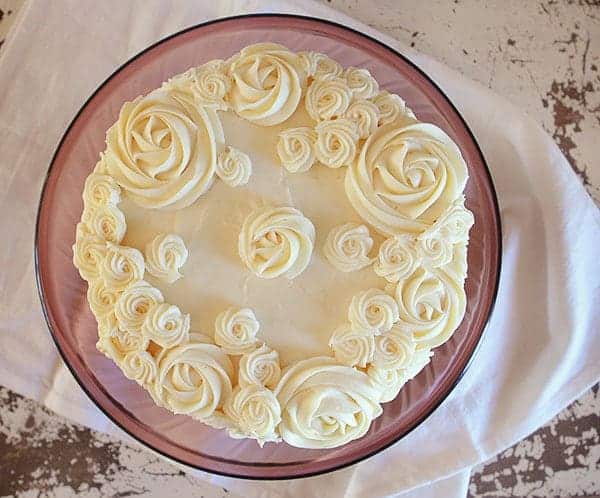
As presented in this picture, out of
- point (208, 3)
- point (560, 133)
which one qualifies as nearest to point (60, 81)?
point (208, 3)

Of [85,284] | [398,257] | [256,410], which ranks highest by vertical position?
[398,257]

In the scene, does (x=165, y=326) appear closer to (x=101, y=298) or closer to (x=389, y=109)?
(x=101, y=298)

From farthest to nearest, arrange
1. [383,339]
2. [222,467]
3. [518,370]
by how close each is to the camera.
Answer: [518,370] → [222,467] → [383,339]

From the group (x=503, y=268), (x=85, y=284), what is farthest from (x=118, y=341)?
(x=503, y=268)

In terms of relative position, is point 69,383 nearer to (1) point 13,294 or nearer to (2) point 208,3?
(1) point 13,294

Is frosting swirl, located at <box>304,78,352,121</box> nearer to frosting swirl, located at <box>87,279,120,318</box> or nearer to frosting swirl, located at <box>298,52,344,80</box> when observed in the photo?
frosting swirl, located at <box>298,52,344,80</box>
